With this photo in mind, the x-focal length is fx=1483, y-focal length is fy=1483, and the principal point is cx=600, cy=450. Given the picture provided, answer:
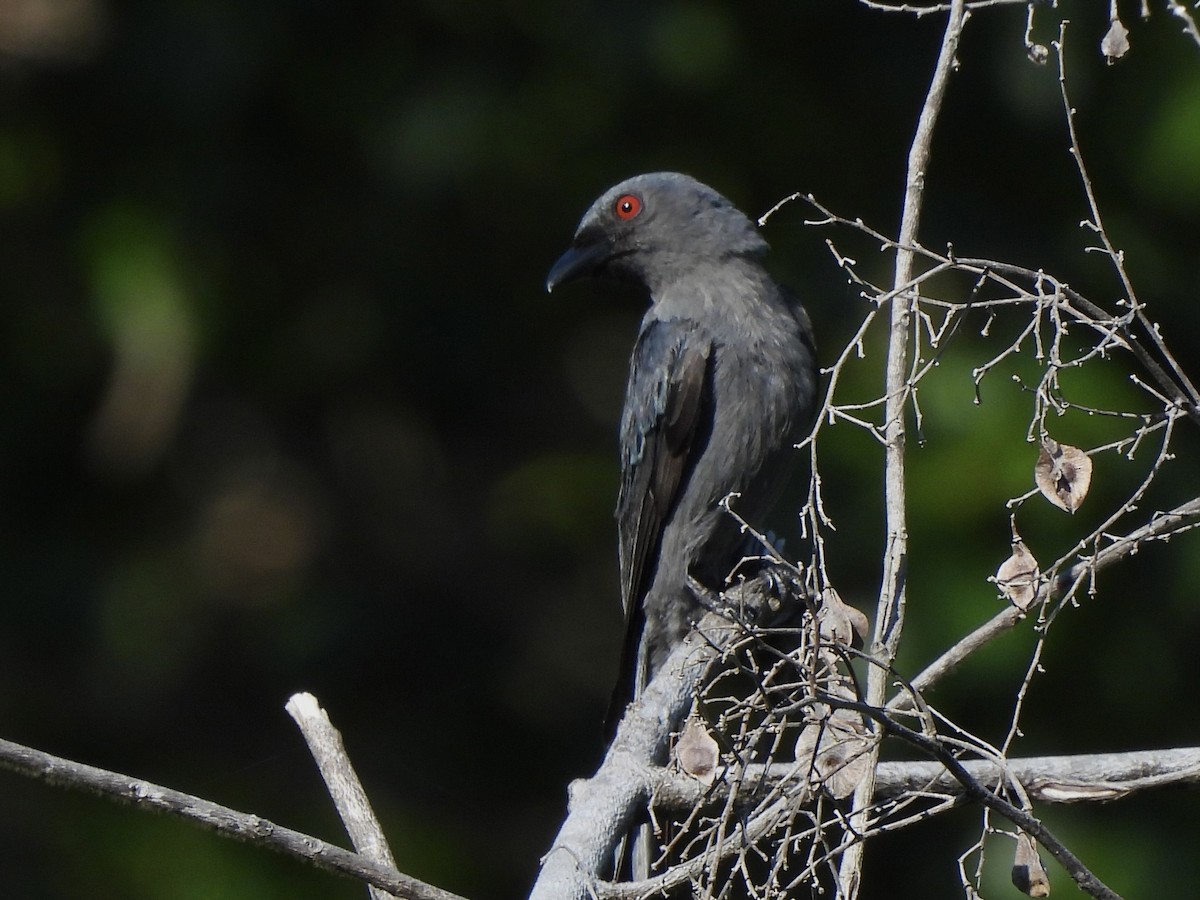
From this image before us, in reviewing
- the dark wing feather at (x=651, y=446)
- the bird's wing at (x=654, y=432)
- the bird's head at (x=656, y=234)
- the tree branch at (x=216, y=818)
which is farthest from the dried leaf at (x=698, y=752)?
the bird's head at (x=656, y=234)

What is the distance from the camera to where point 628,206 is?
15.2 feet

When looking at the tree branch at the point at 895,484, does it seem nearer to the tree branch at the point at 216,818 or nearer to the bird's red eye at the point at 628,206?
the tree branch at the point at 216,818

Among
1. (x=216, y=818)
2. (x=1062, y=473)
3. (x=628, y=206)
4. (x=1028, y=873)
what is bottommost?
(x=1028, y=873)

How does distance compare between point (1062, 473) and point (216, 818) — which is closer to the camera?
point (216, 818)

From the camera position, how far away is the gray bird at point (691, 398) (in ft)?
13.5

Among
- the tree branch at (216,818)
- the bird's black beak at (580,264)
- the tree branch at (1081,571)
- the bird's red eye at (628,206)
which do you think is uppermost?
the bird's red eye at (628,206)

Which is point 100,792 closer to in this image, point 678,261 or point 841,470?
point 678,261

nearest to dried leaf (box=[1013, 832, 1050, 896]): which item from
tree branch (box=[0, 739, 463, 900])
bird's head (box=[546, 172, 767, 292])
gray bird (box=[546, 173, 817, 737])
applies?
tree branch (box=[0, 739, 463, 900])

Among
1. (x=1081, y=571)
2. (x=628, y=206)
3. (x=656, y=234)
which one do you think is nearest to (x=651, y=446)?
(x=656, y=234)

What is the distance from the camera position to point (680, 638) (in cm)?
432

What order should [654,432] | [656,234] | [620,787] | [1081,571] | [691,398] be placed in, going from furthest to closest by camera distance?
[656,234]
[654,432]
[691,398]
[620,787]
[1081,571]

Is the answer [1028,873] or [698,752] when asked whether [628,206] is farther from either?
[1028,873]

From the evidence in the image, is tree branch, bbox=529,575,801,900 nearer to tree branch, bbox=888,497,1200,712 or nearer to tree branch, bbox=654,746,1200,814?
tree branch, bbox=654,746,1200,814

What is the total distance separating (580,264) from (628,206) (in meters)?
0.23
